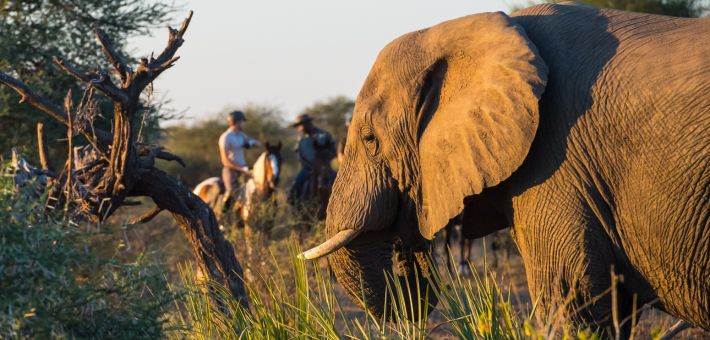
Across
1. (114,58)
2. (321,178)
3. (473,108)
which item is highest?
(114,58)

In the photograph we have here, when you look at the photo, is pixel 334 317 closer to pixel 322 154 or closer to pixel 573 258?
pixel 573 258

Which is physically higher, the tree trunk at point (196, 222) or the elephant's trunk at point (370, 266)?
the tree trunk at point (196, 222)

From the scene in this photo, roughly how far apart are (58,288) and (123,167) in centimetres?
119

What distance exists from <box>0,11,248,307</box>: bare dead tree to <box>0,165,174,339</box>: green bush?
65 cm

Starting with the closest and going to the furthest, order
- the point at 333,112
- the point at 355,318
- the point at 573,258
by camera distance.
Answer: the point at 355,318 < the point at 573,258 < the point at 333,112

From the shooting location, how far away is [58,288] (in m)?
1.91

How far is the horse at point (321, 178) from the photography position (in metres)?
9.51

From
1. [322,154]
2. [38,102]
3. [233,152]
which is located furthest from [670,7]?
[38,102]

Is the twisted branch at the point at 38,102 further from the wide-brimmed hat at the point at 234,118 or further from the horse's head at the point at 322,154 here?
the horse's head at the point at 322,154

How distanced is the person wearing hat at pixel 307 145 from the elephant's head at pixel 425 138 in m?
6.07

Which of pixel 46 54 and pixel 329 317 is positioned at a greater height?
pixel 46 54

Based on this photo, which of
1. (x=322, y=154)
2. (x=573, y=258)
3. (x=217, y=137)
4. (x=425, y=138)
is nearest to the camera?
(x=573, y=258)

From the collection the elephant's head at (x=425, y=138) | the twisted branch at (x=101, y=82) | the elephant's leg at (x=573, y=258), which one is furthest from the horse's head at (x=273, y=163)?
the elephant's leg at (x=573, y=258)

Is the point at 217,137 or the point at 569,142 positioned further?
the point at 217,137
